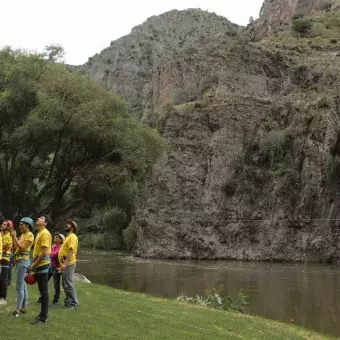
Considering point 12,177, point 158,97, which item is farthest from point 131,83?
point 12,177

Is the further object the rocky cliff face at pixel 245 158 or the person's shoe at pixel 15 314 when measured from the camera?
the rocky cliff face at pixel 245 158

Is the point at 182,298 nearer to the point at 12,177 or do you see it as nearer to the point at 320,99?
the point at 12,177

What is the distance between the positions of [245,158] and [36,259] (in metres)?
39.6

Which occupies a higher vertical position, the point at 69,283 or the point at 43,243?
the point at 43,243

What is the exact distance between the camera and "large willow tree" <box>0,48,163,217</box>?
2194cm

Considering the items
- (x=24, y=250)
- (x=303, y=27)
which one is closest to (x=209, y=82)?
(x=303, y=27)

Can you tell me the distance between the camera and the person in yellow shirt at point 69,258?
10023 millimetres

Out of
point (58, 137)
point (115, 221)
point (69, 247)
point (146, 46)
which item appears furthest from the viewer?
point (146, 46)

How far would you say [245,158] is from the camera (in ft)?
154

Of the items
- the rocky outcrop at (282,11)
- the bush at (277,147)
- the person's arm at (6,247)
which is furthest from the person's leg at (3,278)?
the rocky outcrop at (282,11)

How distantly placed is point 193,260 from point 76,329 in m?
33.3

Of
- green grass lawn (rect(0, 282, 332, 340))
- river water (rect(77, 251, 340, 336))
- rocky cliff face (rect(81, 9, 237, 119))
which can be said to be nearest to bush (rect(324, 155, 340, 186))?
river water (rect(77, 251, 340, 336))

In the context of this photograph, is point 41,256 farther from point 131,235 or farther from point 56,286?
point 131,235

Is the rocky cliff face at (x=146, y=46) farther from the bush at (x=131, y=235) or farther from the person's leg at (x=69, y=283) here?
the person's leg at (x=69, y=283)
